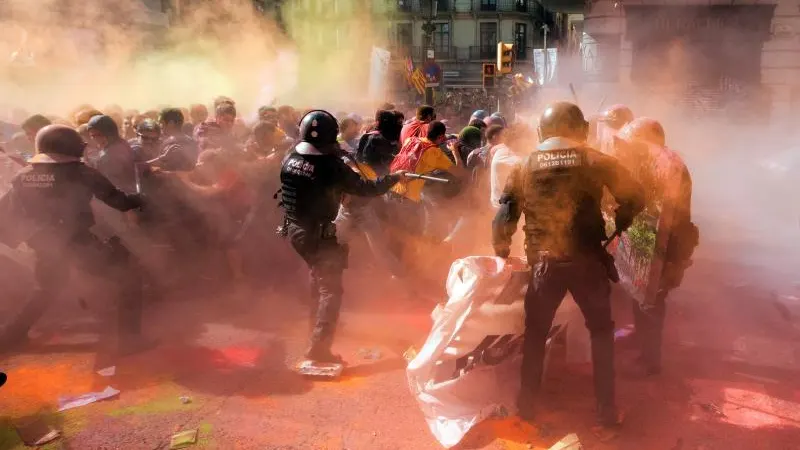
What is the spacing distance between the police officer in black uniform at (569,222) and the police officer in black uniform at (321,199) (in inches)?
50.9

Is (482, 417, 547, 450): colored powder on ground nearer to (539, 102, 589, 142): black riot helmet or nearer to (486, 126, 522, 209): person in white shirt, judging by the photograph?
(539, 102, 589, 142): black riot helmet

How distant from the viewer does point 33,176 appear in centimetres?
441

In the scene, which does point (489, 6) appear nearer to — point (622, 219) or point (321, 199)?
point (321, 199)

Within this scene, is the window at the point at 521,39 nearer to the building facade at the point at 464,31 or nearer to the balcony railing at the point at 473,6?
the building facade at the point at 464,31

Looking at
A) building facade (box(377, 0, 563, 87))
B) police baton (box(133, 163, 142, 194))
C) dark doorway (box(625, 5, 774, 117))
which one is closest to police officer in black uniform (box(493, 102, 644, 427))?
police baton (box(133, 163, 142, 194))

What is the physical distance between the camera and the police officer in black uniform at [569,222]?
3.25 m

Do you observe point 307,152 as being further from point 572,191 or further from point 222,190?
point 222,190

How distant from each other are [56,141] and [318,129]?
1.97 m

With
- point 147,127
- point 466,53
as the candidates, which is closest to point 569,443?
point 147,127

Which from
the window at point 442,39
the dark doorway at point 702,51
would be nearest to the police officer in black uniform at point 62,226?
the dark doorway at point 702,51

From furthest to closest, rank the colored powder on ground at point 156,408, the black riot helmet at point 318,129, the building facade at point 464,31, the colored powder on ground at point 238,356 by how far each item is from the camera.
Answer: the building facade at point 464,31 → the colored powder on ground at point 238,356 → the black riot helmet at point 318,129 → the colored powder on ground at point 156,408

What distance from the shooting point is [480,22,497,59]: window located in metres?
47.7

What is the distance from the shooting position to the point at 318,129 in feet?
14.0

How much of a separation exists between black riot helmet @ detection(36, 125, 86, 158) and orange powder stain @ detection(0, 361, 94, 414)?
1.64 m
